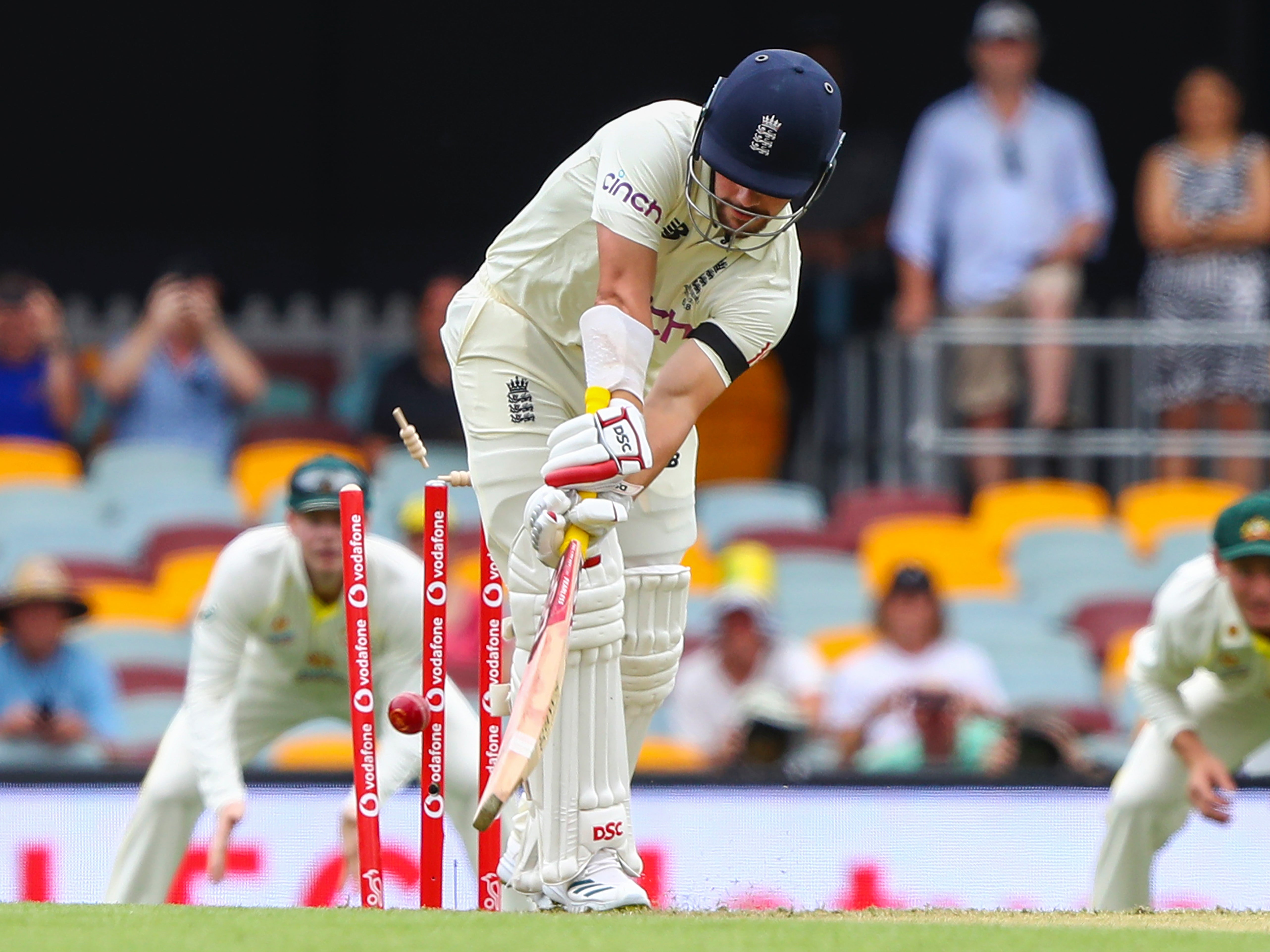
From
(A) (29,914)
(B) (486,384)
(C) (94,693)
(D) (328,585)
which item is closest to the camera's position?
(A) (29,914)

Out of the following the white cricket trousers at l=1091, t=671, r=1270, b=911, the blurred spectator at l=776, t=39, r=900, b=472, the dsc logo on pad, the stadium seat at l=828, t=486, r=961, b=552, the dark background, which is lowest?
the white cricket trousers at l=1091, t=671, r=1270, b=911

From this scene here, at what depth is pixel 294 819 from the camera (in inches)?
280

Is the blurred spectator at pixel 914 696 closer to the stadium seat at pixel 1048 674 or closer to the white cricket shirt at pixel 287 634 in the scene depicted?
the stadium seat at pixel 1048 674

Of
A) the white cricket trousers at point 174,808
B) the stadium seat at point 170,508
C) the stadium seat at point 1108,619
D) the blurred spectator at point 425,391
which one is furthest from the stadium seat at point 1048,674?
the stadium seat at point 170,508

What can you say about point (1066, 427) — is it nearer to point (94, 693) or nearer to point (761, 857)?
point (761, 857)

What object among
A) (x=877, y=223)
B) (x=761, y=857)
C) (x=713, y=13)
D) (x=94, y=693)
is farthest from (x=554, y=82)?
(x=761, y=857)

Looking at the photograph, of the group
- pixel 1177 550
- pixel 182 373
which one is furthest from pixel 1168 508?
pixel 182 373

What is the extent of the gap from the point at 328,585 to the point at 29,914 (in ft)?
8.95

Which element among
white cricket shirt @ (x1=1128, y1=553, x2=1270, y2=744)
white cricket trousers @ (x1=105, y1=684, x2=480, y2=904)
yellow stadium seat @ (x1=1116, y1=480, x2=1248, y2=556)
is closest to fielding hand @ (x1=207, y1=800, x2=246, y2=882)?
white cricket trousers @ (x1=105, y1=684, x2=480, y2=904)

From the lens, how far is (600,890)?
4480 millimetres

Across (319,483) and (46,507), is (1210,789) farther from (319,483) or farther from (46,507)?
(46,507)

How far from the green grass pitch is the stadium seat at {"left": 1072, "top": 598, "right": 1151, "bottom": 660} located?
450 cm

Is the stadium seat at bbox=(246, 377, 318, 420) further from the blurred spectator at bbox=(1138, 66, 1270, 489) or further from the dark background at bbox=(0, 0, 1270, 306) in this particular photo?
the blurred spectator at bbox=(1138, 66, 1270, 489)

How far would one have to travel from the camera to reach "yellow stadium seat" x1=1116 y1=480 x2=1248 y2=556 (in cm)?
973
